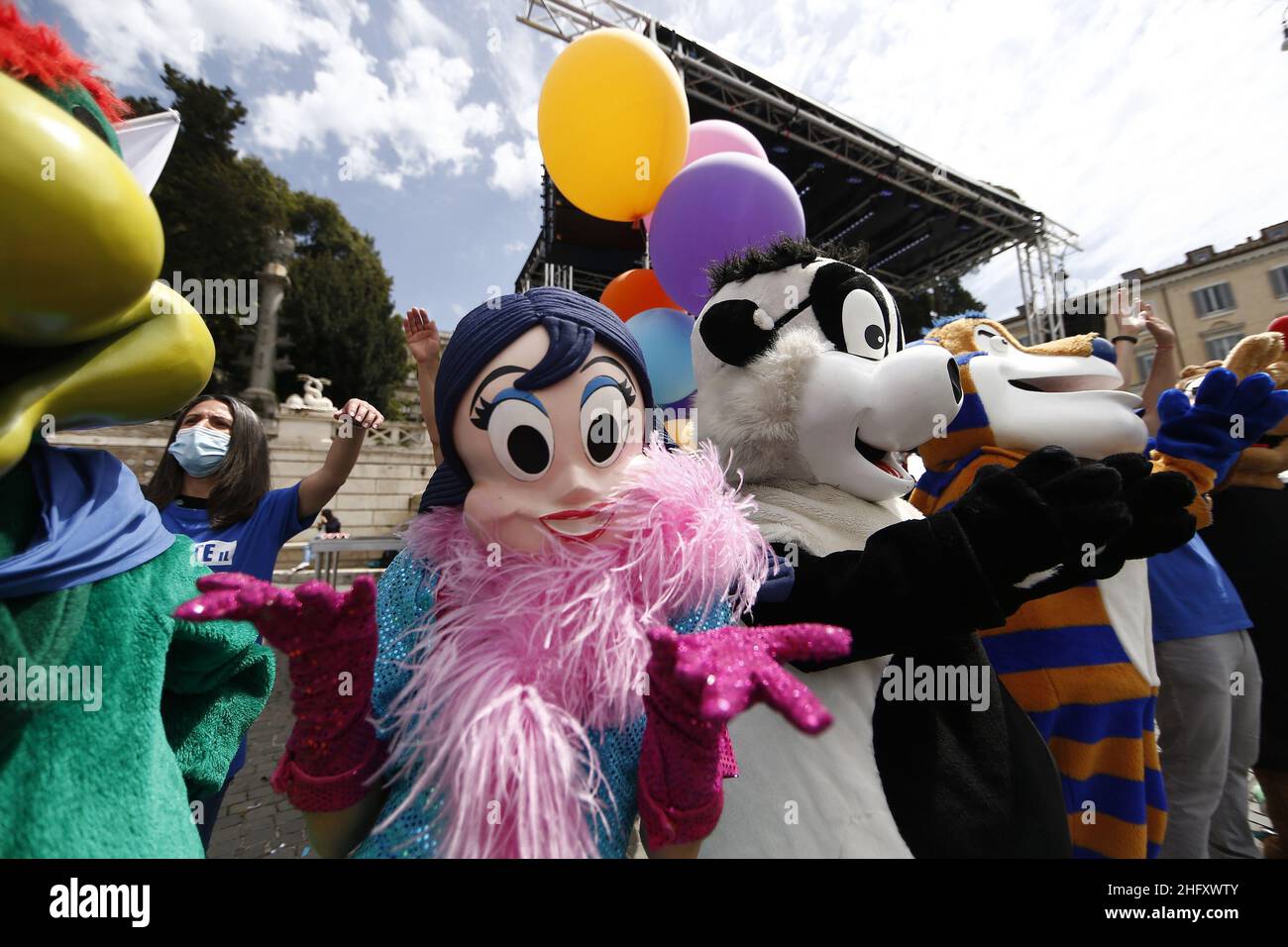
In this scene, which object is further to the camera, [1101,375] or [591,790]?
[1101,375]

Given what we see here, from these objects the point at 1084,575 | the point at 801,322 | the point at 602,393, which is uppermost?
the point at 801,322

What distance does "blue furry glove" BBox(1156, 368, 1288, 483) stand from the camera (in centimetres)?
147

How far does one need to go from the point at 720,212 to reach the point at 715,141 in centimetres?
140

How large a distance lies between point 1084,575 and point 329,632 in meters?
1.48

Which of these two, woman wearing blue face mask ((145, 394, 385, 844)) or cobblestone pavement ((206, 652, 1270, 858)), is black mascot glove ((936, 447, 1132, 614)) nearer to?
cobblestone pavement ((206, 652, 1270, 858))

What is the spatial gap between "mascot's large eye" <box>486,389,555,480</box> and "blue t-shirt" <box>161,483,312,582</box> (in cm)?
143

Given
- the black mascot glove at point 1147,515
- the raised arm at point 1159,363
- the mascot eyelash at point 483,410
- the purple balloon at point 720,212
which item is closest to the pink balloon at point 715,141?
the purple balloon at point 720,212

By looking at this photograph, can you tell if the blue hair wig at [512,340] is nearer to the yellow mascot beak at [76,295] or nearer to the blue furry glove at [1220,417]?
the yellow mascot beak at [76,295]

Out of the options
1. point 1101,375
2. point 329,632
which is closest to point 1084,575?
point 1101,375

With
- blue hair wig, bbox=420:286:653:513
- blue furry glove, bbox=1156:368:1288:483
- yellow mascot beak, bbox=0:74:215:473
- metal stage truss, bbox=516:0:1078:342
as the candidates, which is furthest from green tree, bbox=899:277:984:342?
yellow mascot beak, bbox=0:74:215:473

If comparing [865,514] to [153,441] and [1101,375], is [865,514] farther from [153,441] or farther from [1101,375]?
[153,441]

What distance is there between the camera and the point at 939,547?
1.08m

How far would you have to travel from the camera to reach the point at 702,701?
2.26 ft

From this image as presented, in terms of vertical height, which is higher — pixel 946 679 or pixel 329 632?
pixel 329 632
